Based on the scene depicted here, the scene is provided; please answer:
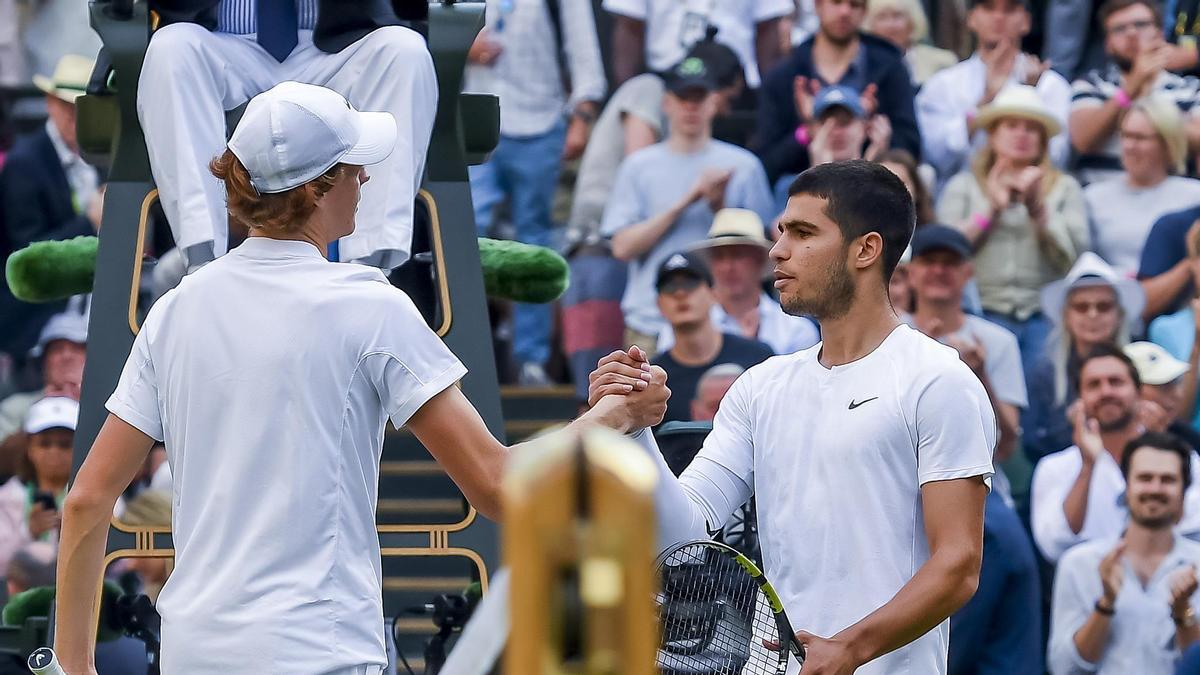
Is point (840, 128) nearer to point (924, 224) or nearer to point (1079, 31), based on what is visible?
point (924, 224)

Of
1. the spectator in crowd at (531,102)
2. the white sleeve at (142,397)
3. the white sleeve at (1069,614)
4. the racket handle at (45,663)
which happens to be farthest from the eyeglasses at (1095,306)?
the racket handle at (45,663)

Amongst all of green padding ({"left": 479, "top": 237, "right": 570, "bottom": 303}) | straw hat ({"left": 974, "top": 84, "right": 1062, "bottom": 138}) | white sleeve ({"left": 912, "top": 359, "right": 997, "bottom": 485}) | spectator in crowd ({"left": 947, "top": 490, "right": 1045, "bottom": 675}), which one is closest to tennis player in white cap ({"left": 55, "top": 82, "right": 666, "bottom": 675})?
white sleeve ({"left": 912, "top": 359, "right": 997, "bottom": 485})

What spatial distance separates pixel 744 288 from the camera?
8.54 meters

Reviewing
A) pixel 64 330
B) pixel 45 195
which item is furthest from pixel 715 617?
pixel 45 195

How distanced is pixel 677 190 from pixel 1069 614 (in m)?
2.82

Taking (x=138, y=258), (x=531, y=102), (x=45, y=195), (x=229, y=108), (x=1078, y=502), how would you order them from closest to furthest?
(x=138, y=258) < (x=229, y=108) < (x=1078, y=502) < (x=45, y=195) < (x=531, y=102)

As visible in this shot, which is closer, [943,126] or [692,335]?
[692,335]

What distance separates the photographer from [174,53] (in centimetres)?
493

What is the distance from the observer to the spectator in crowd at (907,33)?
9.98 meters

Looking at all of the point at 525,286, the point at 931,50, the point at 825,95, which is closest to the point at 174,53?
the point at 525,286

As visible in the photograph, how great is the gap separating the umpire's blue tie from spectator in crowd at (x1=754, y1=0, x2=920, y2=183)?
4.17 meters

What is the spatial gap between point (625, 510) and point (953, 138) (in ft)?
25.9

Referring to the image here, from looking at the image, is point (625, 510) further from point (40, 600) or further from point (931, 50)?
point (931, 50)

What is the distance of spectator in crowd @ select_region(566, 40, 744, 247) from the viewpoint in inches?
369
